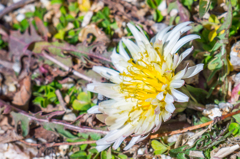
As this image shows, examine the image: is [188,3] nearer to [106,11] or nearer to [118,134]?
[106,11]

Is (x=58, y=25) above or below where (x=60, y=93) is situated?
above

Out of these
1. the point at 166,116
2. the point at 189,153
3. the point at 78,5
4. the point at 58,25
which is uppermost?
the point at 78,5

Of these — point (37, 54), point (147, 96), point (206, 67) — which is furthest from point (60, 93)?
point (206, 67)

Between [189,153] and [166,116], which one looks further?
[189,153]

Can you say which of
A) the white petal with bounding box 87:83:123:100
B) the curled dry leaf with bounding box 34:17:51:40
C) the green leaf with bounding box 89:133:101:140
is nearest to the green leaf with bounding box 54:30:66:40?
the curled dry leaf with bounding box 34:17:51:40

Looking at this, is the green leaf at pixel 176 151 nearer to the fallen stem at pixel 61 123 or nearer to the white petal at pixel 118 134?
the white petal at pixel 118 134

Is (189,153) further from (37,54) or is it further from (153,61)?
(37,54)

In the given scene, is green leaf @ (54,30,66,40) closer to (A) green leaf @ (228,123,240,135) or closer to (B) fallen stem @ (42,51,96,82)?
(B) fallen stem @ (42,51,96,82)
